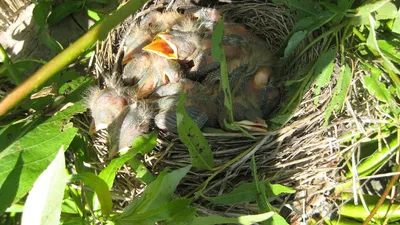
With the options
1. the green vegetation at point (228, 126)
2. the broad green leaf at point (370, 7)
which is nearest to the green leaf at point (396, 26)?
the green vegetation at point (228, 126)

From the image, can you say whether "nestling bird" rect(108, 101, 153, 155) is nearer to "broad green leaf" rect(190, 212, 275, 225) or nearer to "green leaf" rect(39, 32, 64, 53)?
"green leaf" rect(39, 32, 64, 53)

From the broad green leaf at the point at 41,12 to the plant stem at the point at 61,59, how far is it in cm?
60

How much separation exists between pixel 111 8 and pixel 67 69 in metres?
0.24

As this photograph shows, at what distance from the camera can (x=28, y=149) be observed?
1285 mm

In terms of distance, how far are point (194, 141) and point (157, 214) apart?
0.28 metres

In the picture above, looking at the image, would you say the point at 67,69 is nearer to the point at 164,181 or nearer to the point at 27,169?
the point at 27,169

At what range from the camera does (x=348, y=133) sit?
146 cm

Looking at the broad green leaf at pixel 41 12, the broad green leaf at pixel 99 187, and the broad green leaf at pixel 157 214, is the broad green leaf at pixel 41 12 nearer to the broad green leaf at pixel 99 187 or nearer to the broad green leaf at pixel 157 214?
the broad green leaf at pixel 99 187

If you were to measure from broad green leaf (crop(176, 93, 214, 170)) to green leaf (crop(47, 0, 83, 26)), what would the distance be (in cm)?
61

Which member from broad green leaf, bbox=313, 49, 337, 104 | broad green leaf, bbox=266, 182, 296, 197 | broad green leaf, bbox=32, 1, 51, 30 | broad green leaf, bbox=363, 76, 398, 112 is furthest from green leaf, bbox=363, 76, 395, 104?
broad green leaf, bbox=32, 1, 51, 30

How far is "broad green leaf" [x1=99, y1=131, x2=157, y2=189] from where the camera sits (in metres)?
1.22

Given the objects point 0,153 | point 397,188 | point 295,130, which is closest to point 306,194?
point 295,130

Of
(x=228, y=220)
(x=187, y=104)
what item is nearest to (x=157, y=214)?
(x=228, y=220)

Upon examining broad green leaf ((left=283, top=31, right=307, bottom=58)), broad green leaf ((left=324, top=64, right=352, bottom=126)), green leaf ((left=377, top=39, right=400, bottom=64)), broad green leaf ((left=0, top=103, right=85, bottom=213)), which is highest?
broad green leaf ((left=0, top=103, right=85, bottom=213))
